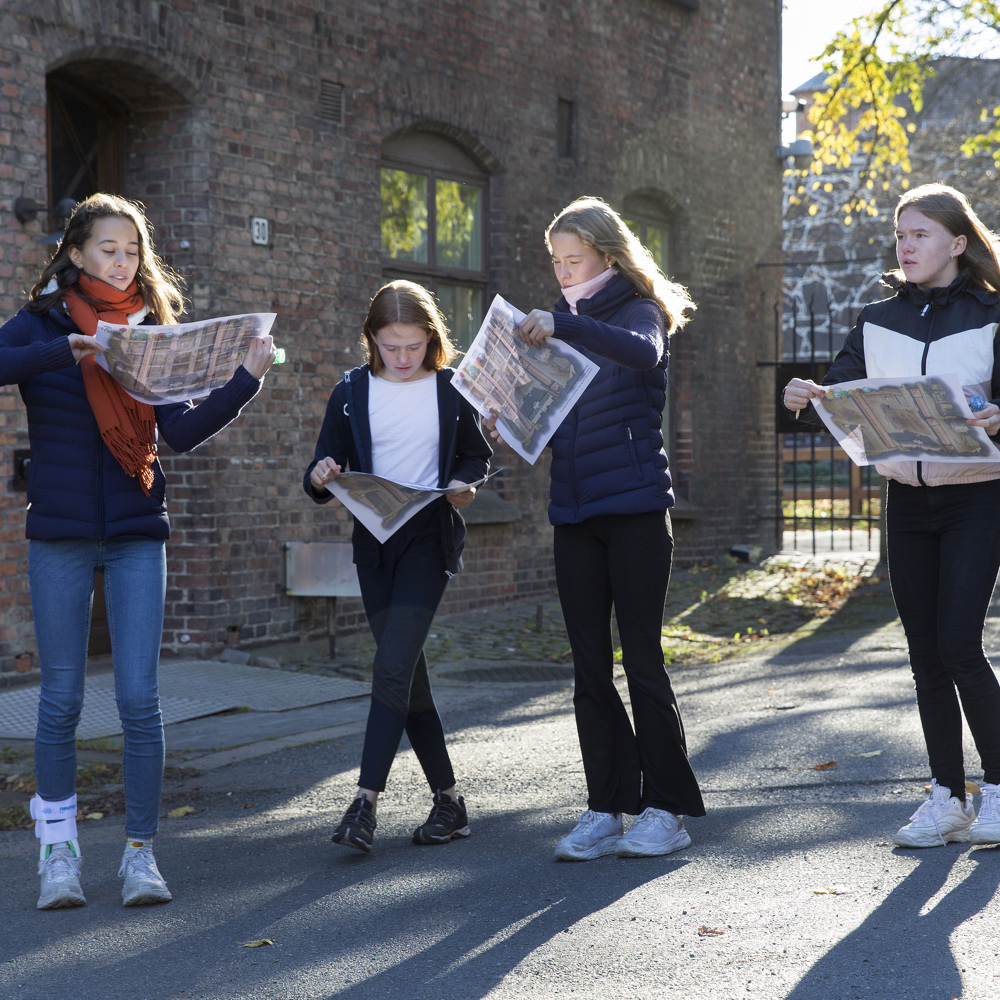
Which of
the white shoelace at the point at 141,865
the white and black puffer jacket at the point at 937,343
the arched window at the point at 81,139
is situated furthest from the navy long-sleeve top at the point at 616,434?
the arched window at the point at 81,139

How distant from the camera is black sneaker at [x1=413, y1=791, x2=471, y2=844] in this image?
4391 mm

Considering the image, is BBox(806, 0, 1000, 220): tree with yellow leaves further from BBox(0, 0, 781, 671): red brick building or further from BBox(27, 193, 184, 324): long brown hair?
BBox(27, 193, 184, 324): long brown hair

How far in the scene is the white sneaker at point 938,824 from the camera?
4.04m

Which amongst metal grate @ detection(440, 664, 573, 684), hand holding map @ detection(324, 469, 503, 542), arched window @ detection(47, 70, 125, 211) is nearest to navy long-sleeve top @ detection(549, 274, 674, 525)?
hand holding map @ detection(324, 469, 503, 542)

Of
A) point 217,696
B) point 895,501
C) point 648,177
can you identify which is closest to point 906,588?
point 895,501

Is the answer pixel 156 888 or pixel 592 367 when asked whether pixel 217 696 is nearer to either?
pixel 156 888

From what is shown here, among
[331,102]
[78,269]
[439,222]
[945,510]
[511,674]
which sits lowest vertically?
[511,674]

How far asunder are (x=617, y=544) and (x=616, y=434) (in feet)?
1.14

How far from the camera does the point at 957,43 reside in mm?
13812

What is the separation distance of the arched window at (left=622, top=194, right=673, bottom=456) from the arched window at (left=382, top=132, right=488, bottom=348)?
2397mm

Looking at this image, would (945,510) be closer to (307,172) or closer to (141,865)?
(141,865)

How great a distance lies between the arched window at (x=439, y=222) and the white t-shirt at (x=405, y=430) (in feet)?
18.5

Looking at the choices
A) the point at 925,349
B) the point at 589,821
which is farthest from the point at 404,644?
the point at 925,349

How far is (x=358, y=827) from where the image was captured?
162 inches
